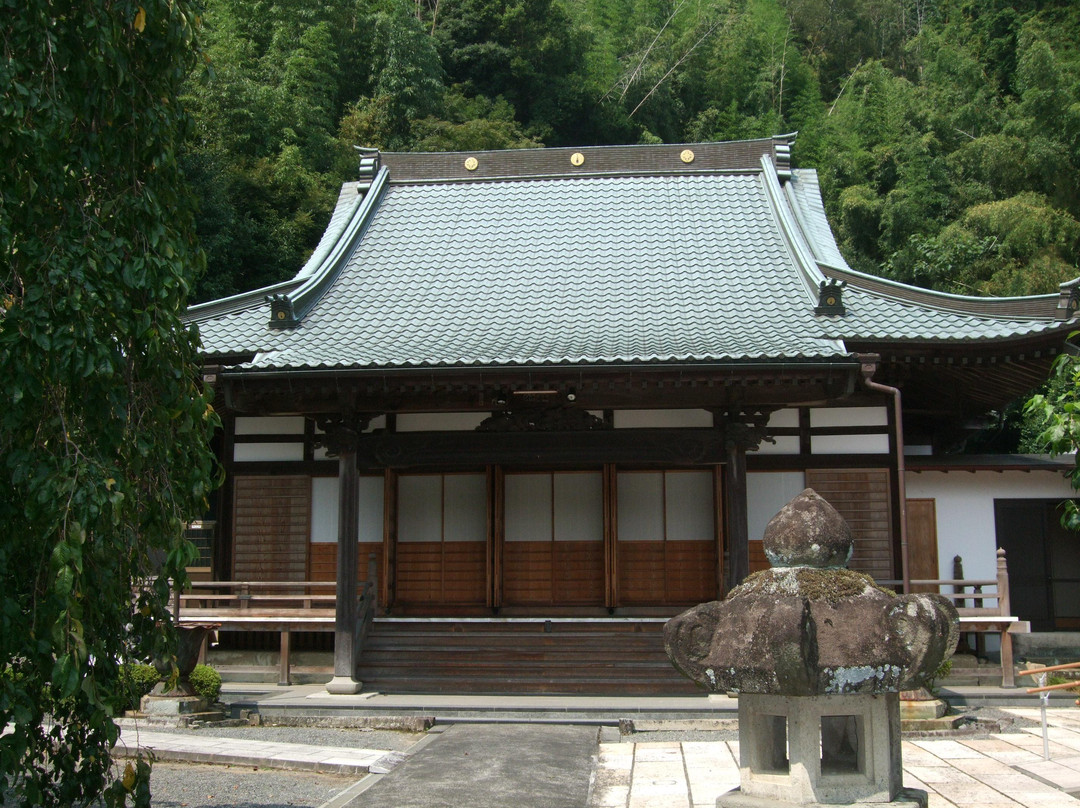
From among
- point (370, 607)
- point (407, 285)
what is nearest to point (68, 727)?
point (370, 607)

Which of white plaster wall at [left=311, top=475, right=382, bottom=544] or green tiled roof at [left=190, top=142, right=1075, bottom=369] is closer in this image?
green tiled roof at [left=190, top=142, right=1075, bottom=369]

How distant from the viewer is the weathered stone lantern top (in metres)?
4.54

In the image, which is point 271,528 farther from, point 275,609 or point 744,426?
point 744,426

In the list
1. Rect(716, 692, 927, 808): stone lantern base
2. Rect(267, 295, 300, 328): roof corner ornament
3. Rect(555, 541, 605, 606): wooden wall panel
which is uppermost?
Rect(267, 295, 300, 328): roof corner ornament

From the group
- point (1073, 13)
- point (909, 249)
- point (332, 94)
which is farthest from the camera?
point (332, 94)

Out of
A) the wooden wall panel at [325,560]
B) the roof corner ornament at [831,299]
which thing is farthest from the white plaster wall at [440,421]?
the roof corner ornament at [831,299]

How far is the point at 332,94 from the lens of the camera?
34.6m

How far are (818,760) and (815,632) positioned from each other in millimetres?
694

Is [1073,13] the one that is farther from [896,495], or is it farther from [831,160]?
[896,495]

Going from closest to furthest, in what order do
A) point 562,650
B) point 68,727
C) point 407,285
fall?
point 68,727, point 562,650, point 407,285

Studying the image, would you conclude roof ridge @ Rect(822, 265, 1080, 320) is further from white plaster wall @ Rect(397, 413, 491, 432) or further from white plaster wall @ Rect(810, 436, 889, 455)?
white plaster wall @ Rect(397, 413, 491, 432)

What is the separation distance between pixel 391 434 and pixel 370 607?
2.05m

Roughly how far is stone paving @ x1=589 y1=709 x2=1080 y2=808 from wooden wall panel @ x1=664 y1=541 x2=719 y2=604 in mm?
3727

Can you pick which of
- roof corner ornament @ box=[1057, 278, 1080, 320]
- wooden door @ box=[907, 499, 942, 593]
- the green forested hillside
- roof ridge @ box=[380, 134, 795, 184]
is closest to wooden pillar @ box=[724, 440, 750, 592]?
wooden door @ box=[907, 499, 942, 593]
